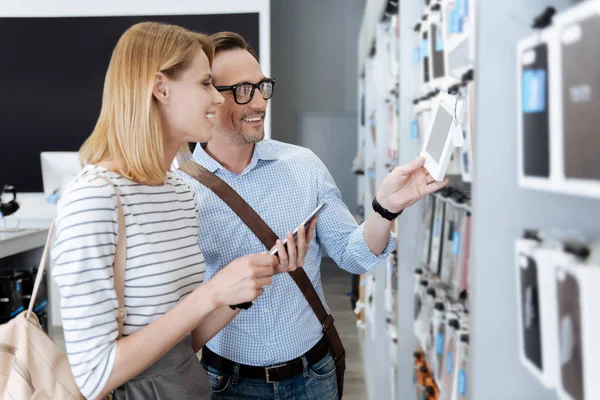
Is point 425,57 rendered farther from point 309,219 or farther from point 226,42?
point 309,219

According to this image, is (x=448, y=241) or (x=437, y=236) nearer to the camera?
(x=448, y=241)

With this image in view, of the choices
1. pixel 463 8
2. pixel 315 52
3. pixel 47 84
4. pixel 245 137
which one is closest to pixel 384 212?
pixel 245 137

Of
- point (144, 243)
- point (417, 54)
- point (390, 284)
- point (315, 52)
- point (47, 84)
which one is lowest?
point (390, 284)

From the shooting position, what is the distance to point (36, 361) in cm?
127

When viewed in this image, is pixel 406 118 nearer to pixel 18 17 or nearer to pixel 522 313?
pixel 522 313

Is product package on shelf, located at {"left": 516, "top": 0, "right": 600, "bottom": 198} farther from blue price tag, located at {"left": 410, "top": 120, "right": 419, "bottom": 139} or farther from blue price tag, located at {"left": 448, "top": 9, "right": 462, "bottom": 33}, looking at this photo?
blue price tag, located at {"left": 410, "top": 120, "right": 419, "bottom": 139}

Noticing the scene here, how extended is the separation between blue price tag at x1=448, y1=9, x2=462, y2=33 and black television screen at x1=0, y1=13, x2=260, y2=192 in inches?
242

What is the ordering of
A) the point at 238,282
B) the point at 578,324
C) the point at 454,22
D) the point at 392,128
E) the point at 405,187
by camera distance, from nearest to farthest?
the point at 578,324
the point at 238,282
the point at 405,187
the point at 454,22
the point at 392,128

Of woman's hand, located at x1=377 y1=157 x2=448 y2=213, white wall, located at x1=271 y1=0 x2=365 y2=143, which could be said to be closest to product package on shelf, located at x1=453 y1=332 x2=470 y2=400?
woman's hand, located at x1=377 y1=157 x2=448 y2=213

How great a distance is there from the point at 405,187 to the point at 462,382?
0.63 meters

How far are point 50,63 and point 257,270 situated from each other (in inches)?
285

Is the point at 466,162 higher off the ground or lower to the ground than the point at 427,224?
higher

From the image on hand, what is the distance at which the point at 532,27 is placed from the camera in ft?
3.73

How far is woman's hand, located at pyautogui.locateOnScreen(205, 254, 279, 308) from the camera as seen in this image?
4.12 feet
